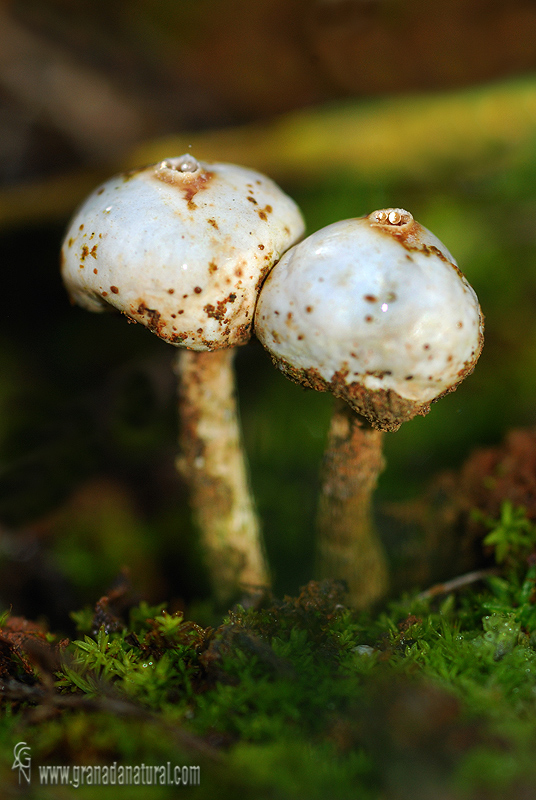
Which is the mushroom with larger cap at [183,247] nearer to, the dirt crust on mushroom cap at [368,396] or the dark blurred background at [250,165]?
the dirt crust on mushroom cap at [368,396]

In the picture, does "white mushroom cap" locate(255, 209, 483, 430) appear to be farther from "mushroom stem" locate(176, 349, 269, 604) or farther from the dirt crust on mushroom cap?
"mushroom stem" locate(176, 349, 269, 604)

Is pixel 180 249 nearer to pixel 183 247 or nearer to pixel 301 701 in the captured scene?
pixel 183 247

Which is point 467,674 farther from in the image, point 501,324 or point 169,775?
point 501,324

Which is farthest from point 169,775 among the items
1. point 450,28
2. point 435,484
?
point 450,28

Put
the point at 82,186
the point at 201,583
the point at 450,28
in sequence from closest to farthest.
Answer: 1. the point at 201,583
2. the point at 450,28
3. the point at 82,186

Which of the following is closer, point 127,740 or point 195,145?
point 127,740

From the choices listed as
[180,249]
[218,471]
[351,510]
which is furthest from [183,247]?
[351,510]

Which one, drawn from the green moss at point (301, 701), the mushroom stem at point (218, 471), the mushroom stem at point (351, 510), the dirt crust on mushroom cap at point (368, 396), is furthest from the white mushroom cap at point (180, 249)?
the green moss at point (301, 701)
